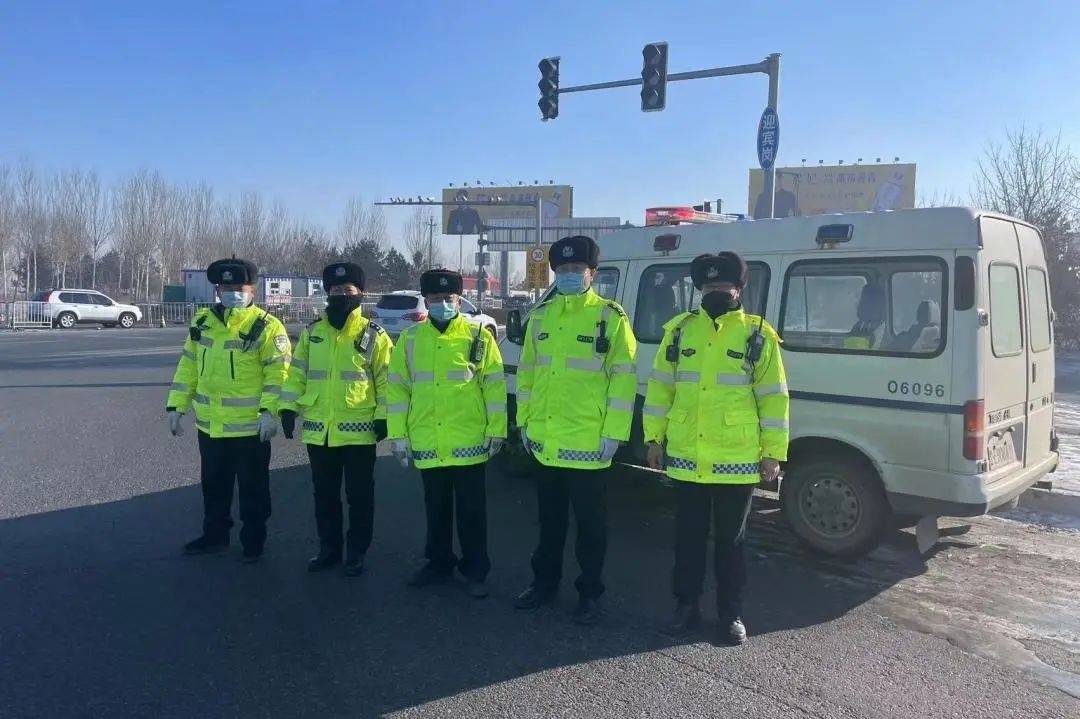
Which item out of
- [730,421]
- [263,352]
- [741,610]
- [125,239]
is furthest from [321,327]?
[125,239]

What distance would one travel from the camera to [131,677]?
13.2 ft

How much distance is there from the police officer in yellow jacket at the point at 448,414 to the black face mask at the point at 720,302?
1.39m

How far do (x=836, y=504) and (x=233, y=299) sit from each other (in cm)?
456

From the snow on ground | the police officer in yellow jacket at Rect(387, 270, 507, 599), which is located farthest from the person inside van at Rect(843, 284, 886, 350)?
the snow on ground

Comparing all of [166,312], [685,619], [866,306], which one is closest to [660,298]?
[866,306]

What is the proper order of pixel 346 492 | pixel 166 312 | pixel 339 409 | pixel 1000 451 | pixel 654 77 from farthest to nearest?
1. pixel 166 312
2. pixel 654 77
3. pixel 1000 451
4. pixel 346 492
5. pixel 339 409

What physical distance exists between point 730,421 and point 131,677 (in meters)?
3.31

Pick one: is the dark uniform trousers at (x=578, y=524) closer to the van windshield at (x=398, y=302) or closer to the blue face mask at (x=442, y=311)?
the blue face mask at (x=442, y=311)

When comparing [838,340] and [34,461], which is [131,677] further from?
[34,461]

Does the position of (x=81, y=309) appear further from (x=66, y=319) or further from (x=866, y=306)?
(x=866, y=306)

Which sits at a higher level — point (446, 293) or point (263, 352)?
point (446, 293)

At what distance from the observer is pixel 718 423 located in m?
4.58

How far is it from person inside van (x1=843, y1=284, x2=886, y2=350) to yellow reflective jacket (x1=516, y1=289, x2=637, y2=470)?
6.63 feet

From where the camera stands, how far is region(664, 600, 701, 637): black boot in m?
4.70
